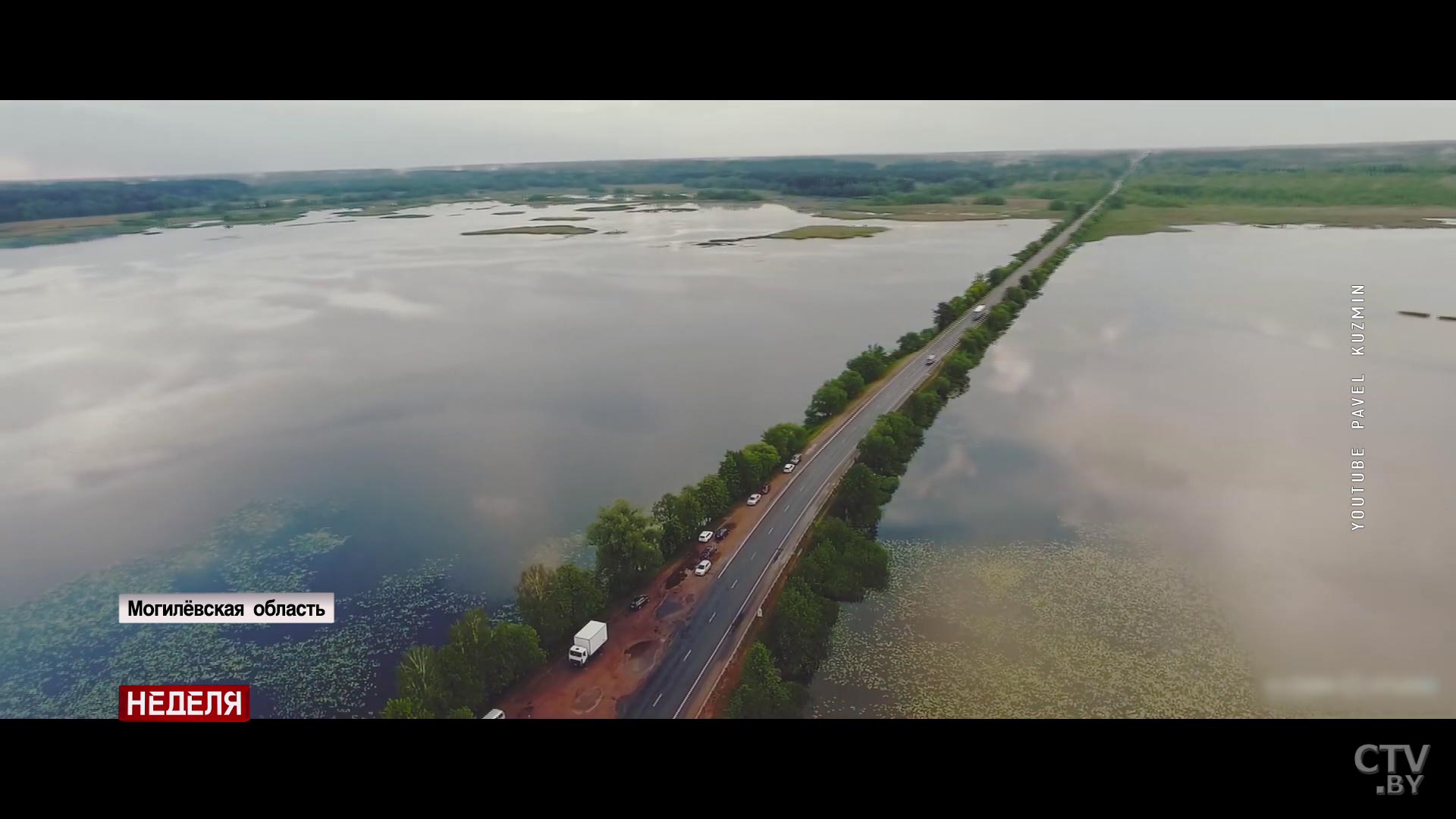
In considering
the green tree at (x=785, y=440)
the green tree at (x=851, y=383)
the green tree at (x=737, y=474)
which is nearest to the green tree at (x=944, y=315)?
the green tree at (x=851, y=383)

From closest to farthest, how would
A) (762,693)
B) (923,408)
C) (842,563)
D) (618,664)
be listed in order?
(762,693) → (618,664) → (842,563) → (923,408)

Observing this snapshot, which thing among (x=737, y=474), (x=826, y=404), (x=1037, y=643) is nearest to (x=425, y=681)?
(x=737, y=474)

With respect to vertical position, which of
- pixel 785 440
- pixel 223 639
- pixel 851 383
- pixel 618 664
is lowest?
pixel 223 639

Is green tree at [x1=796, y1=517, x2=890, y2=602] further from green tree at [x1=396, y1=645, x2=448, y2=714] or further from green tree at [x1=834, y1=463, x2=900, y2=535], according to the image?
green tree at [x1=396, y1=645, x2=448, y2=714]

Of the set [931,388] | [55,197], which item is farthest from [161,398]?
[55,197]

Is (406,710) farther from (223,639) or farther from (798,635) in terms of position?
(223,639)

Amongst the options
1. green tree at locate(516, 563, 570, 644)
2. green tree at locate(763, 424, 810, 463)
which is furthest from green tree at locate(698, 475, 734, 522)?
green tree at locate(516, 563, 570, 644)
